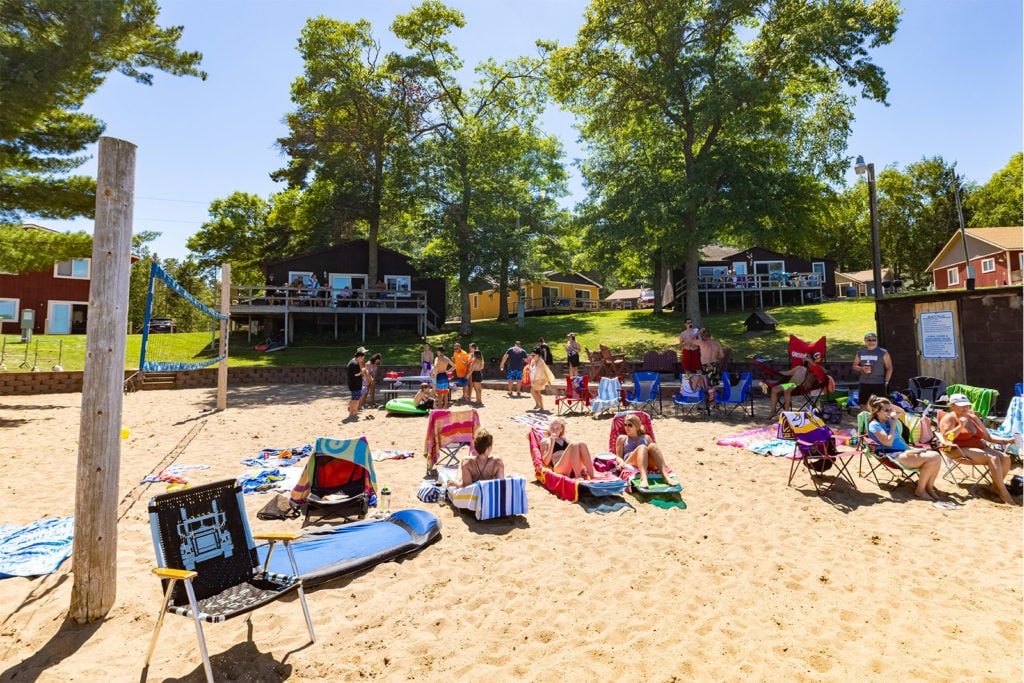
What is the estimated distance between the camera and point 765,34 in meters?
17.8

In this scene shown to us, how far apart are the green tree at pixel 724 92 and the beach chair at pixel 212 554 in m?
17.2

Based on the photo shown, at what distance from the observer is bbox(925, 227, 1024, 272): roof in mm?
27641

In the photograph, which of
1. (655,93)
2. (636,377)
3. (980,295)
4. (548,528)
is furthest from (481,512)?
(655,93)

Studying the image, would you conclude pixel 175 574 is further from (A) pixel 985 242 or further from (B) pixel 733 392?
(A) pixel 985 242

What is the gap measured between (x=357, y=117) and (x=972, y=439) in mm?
26086

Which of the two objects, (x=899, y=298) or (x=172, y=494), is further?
(x=899, y=298)

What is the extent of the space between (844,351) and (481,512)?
1687 cm

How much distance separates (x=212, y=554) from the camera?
3.36 metres

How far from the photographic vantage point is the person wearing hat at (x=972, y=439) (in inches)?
229

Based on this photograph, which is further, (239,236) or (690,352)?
(239,236)

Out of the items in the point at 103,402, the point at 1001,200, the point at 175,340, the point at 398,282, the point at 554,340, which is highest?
the point at 1001,200

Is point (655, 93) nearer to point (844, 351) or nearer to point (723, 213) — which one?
point (723, 213)

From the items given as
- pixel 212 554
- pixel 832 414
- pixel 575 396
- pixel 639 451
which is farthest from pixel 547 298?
pixel 212 554

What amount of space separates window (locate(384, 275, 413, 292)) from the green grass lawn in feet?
11.0
